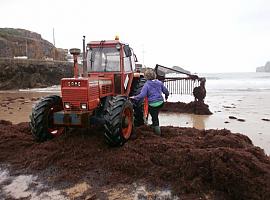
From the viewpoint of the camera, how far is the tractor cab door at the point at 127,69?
305 inches

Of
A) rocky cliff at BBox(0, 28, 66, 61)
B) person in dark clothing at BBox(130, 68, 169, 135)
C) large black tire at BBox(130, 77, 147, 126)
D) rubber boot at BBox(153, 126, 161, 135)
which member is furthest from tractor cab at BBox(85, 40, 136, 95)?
rocky cliff at BBox(0, 28, 66, 61)

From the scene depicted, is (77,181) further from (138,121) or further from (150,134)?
(138,121)

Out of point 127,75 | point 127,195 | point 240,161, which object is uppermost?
point 127,75

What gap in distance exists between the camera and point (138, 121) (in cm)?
872

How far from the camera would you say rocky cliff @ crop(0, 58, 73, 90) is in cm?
3303

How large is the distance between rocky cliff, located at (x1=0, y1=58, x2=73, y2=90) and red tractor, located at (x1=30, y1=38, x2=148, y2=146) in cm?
2660

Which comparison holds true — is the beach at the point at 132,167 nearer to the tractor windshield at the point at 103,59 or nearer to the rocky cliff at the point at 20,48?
the tractor windshield at the point at 103,59

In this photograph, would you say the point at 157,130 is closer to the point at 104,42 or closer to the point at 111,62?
the point at 111,62

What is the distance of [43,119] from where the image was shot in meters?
6.83

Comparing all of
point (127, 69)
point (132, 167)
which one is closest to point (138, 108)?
point (127, 69)

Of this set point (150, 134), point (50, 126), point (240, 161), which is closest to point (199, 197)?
point (240, 161)

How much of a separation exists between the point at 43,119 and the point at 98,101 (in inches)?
47.1

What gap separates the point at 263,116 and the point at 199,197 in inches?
395

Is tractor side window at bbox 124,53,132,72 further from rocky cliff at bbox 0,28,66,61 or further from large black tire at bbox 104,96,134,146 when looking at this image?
rocky cliff at bbox 0,28,66,61
